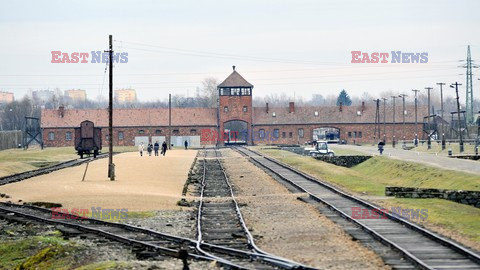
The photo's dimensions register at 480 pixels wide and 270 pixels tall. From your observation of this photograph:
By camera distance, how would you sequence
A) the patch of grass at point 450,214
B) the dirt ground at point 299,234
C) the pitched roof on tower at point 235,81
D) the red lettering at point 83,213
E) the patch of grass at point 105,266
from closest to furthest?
the patch of grass at point 105,266 → the dirt ground at point 299,234 → the patch of grass at point 450,214 → the red lettering at point 83,213 → the pitched roof on tower at point 235,81

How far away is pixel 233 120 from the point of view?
11356 centimetres

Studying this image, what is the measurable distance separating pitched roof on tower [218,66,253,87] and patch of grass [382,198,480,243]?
278 feet

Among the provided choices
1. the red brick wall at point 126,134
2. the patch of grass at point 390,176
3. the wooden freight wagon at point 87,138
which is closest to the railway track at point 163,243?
the patch of grass at point 390,176

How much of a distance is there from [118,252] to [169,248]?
3.74ft

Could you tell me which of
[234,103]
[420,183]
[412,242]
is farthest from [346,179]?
[234,103]

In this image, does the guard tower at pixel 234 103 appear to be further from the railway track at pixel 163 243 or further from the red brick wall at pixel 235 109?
the railway track at pixel 163 243

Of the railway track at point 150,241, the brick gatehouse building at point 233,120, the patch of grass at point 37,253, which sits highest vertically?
the brick gatehouse building at point 233,120

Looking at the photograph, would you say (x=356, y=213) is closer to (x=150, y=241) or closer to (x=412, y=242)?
(x=412, y=242)

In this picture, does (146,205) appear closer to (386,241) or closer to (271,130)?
(386,241)

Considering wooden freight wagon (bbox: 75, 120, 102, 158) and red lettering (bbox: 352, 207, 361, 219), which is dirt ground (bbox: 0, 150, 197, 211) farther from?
wooden freight wagon (bbox: 75, 120, 102, 158)

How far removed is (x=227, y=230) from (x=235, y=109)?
3692 inches

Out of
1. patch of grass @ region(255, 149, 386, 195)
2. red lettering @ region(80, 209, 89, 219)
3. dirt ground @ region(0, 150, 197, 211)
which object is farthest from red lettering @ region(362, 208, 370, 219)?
patch of grass @ region(255, 149, 386, 195)

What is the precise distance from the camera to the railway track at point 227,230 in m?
14.6

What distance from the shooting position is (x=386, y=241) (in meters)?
16.9
